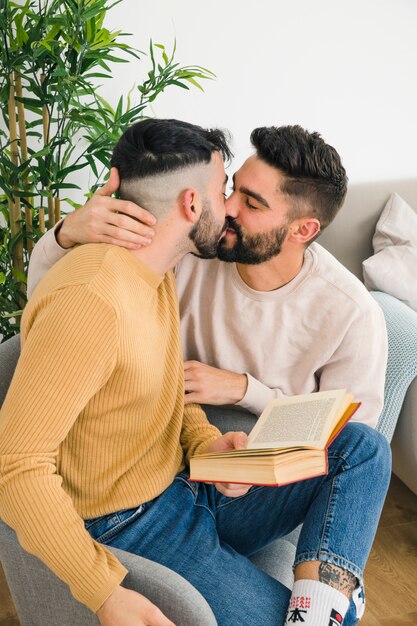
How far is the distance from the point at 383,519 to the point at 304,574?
1045mm

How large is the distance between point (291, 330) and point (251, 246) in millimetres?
211

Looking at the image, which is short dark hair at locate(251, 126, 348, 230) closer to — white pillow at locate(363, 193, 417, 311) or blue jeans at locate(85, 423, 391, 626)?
blue jeans at locate(85, 423, 391, 626)

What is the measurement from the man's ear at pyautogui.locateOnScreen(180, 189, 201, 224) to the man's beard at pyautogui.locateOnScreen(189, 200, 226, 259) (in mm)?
18

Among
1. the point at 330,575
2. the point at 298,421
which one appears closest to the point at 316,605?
the point at 330,575

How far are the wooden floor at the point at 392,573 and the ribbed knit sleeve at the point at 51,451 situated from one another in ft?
2.66

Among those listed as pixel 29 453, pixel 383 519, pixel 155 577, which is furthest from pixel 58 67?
pixel 383 519

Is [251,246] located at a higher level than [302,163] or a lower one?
lower

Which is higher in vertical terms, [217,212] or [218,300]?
[217,212]

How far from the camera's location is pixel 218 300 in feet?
5.62

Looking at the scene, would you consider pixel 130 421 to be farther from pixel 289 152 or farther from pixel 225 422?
pixel 289 152

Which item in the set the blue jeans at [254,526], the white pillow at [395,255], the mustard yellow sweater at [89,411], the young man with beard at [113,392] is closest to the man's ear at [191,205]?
the young man with beard at [113,392]

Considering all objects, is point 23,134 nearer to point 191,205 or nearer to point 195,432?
point 191,205

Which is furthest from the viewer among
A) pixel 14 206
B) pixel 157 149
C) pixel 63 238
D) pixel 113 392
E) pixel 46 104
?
pixel 14 206

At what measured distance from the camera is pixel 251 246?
5.31 feet
